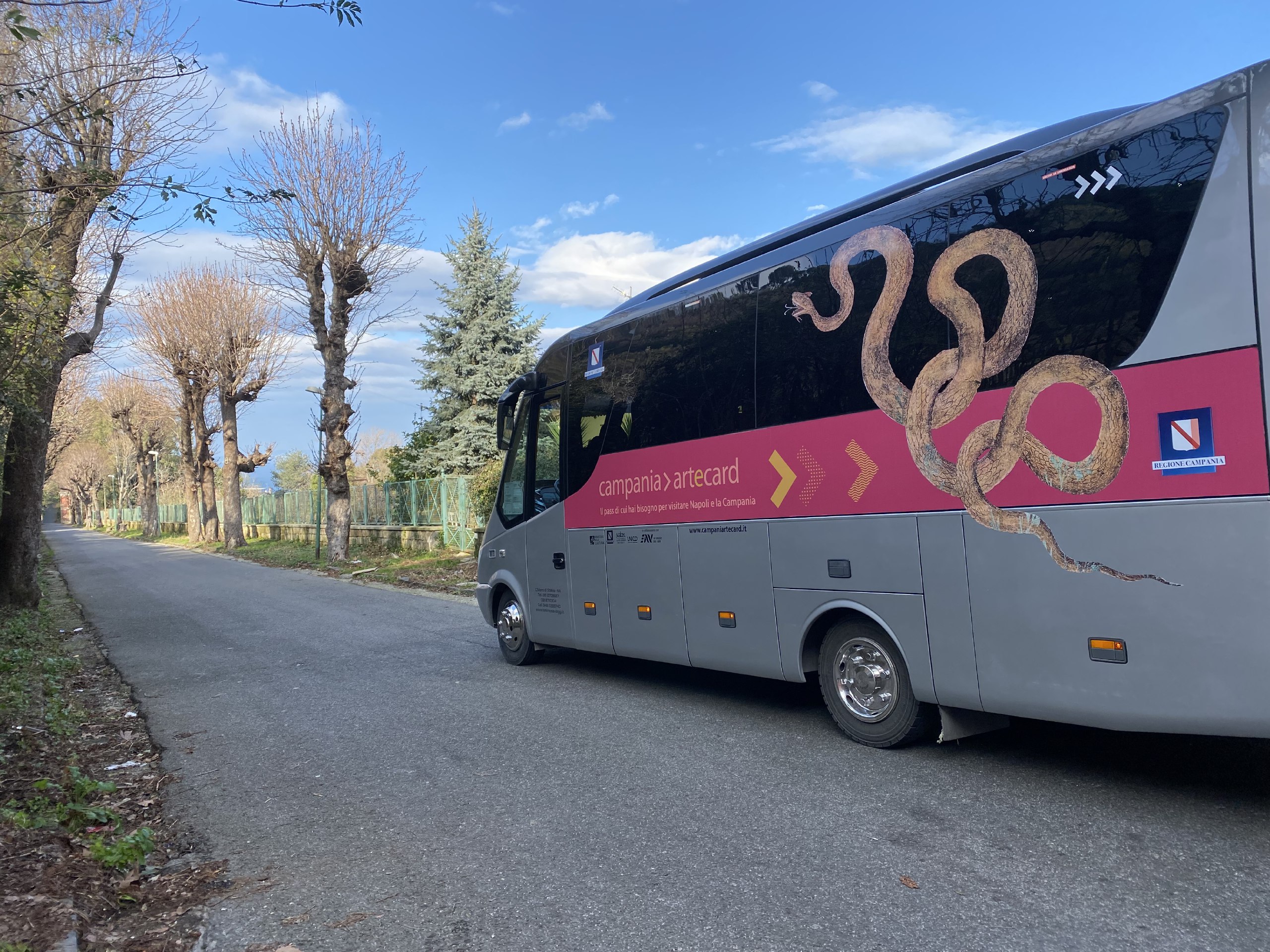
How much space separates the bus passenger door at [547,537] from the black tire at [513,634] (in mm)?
238

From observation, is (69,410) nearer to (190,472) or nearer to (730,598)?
(190,472)

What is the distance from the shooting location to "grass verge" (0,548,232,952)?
3.51 m

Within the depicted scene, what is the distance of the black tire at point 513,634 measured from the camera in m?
9.48

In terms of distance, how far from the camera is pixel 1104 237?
4414 millimetres

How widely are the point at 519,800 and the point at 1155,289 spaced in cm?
426

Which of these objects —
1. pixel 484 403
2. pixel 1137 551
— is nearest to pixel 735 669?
pixel 1137 551

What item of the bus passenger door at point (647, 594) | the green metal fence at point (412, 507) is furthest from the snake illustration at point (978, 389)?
the green metal fence at point (412, 507)

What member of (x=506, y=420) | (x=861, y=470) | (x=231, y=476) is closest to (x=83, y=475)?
(x=231, y=476)

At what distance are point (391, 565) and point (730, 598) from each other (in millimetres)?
18804

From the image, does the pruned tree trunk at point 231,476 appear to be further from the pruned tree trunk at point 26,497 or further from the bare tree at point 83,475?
the bare tree at point 83,475

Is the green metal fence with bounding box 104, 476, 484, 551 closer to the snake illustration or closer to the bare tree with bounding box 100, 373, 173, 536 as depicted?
the bare tree with bounding box 100, 373, 173, 536

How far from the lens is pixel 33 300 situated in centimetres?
1041

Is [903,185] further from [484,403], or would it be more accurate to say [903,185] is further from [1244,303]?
[484,403]

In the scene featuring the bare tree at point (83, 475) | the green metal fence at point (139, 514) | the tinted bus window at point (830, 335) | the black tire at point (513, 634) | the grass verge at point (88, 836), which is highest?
the bare tree at point (83, 475)
